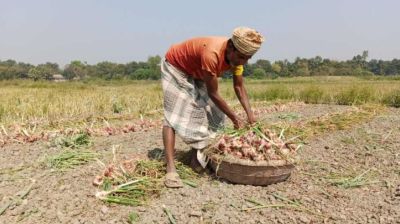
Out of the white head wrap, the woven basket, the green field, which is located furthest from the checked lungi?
the green field

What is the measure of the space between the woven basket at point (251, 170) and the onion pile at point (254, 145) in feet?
0.17

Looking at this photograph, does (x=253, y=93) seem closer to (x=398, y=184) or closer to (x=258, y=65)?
(x=398, y=184)

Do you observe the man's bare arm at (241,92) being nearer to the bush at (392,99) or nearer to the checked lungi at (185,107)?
the checked lungi at (185,107)

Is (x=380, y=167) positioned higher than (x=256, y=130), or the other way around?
(x=256, y=130)

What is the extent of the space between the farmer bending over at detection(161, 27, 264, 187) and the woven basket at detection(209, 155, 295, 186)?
0.29m

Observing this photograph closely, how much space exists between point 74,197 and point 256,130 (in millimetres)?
1461

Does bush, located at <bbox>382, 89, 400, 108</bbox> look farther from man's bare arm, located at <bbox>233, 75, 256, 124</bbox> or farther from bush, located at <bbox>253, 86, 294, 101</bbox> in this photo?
man's bare arm, located at <bbox>233, 75, 256, 124</bbox>

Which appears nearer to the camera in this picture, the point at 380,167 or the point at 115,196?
the point at 115,196

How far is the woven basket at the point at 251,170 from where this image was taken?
10.8 feet

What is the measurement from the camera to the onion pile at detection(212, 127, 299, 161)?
331 centimetres

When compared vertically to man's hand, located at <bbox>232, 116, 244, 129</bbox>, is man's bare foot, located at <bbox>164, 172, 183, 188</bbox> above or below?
below

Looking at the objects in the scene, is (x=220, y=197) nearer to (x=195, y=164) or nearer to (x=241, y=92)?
(x=195, y=164)

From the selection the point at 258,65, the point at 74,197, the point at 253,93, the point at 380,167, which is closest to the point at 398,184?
the point at 380,167

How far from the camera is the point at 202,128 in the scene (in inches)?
143
